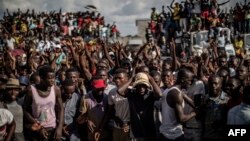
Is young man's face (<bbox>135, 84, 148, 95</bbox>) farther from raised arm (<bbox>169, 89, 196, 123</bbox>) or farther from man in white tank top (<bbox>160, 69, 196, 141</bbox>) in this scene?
raised arm (<bbox>169, 89, 196, 123</bbox>)

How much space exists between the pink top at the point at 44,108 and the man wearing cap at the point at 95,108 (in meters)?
0.57

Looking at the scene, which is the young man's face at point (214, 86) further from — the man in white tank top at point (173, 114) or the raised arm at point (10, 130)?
the raised arm at point (10, 130)

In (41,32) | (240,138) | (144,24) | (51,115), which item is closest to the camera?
(240,138)

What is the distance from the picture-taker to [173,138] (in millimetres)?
5410

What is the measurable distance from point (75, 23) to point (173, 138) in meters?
21.5

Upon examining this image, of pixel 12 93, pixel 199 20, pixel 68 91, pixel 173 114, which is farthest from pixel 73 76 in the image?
pixel 199 20

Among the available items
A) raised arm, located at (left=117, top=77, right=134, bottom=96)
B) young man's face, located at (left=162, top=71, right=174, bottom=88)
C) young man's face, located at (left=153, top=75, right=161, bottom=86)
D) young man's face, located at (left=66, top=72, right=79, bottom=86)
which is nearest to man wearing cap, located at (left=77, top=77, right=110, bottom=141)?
raised arm, located at (left=117, top=77, right=134, bottom=96)

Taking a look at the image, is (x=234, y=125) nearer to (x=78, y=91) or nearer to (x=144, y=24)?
(x=78, y=91)

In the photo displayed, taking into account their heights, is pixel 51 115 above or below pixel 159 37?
below

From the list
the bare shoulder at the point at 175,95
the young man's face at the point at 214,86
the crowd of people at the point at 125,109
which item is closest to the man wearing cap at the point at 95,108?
the crowd of people at the point at 125,109

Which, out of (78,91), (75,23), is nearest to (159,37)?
(75,23)

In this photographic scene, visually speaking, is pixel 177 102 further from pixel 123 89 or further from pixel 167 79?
pixel 167 79

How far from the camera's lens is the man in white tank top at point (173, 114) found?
206 inches

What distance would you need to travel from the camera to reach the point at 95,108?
20.3 ft
